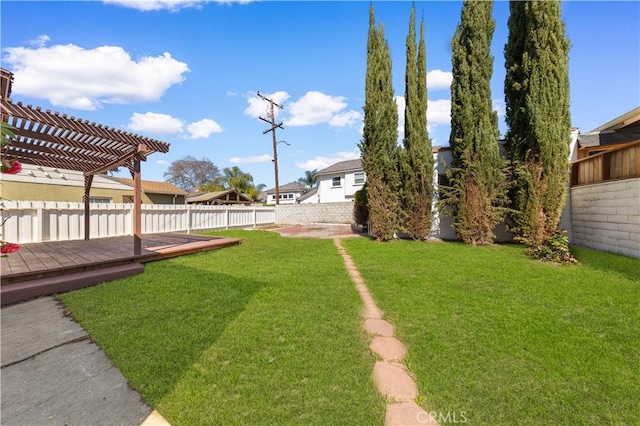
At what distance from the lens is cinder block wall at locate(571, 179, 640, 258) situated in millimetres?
5289

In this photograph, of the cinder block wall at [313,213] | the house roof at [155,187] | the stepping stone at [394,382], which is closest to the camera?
the stepping stone at [394,382]

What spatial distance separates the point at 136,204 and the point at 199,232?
6.56 metres

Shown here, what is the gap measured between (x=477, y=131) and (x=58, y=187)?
63.6 feet

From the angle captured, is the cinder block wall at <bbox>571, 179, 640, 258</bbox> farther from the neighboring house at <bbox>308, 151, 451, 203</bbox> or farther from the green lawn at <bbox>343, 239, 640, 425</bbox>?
the neighboring house at <bbox>308, 151, 451, 203</bbox>

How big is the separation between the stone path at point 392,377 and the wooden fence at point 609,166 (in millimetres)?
6423

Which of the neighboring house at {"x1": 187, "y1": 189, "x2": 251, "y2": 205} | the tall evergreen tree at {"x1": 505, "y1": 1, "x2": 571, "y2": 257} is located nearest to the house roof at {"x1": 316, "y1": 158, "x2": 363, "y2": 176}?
the neighboring house at {"x1": 187, "y1": 189, "x2": 251, "y2": 205}

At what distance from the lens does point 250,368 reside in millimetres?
1996

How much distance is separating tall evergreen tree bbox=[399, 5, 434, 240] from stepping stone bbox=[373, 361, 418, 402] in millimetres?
6964

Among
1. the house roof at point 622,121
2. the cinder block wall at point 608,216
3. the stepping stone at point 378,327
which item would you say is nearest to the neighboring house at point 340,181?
the house roof at point 622,121

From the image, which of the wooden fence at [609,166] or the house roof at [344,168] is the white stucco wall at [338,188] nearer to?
the house roof at [344,168]

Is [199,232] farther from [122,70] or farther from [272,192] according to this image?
[272,192]

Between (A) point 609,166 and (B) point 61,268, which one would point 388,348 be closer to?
(B) point 61,268

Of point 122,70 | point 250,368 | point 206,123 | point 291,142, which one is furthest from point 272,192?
point 250,368

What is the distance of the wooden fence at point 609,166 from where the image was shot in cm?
532
